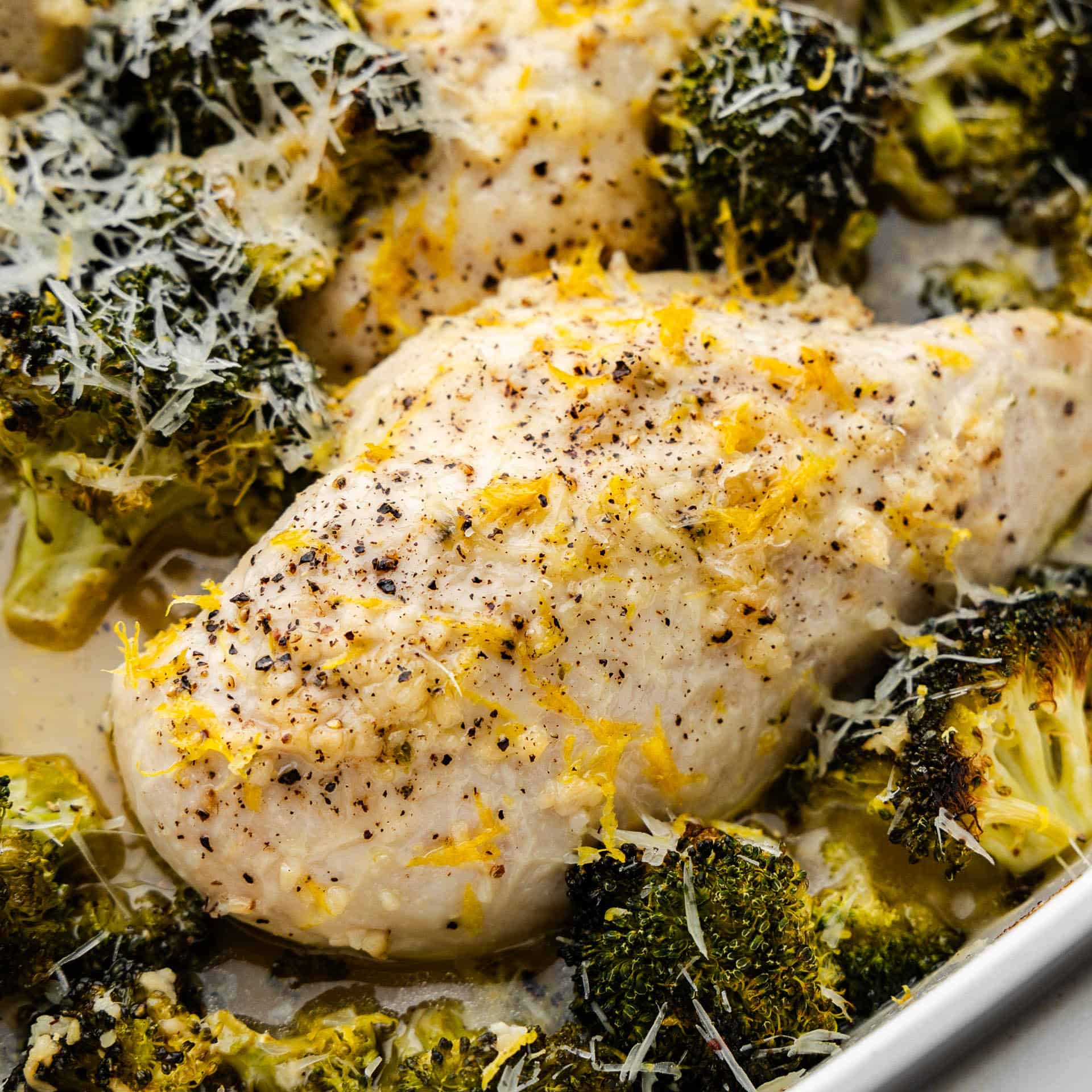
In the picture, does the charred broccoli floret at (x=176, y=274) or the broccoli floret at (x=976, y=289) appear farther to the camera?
the broccoli floret at (x=976, y=289)

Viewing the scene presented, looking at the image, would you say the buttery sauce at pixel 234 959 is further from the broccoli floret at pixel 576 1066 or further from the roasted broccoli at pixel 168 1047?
the broccoli floret at pixel 576 1066

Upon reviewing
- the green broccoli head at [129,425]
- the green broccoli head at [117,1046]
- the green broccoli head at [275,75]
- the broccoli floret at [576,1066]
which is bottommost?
the green broccoli head at [117,1046]

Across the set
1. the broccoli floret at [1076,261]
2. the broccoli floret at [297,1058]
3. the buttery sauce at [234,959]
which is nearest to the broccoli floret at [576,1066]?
the buttery sauce at [234,959]

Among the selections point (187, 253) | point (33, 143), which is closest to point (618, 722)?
point (187, 253)

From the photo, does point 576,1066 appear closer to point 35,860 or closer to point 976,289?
point 35,860

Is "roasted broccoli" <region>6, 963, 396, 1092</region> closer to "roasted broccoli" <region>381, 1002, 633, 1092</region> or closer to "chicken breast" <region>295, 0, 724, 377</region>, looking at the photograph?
"roasted broccoli" <region>381, 1002, 633, 1092</region>

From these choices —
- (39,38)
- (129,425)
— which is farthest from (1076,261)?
(39,38)

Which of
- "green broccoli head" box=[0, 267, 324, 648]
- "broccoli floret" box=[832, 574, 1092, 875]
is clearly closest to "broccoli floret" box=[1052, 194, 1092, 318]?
"broccoli floret" box=[832, 574, 1092, 875]
